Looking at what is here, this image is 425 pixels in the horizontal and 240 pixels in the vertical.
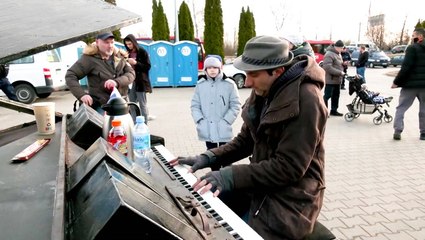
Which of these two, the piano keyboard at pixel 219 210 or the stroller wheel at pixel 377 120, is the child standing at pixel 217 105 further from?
the stroller wheel at pixel 377 120

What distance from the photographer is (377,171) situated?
4.71 meters

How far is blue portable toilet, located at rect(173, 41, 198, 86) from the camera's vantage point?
15.0 m

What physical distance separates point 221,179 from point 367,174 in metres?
3.53

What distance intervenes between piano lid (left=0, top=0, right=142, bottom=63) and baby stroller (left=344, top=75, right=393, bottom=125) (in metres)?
7.38

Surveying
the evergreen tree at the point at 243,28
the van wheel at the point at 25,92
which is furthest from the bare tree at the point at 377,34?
the van wheel at the point at 25,92

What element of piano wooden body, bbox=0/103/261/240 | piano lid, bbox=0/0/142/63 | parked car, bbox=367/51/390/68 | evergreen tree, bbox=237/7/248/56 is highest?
evergreen tree, bbox=237/7/248/56

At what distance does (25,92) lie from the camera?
37.6 feet

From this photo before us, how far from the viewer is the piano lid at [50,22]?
1.00 meters

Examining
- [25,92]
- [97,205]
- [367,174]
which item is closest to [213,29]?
[25,92]

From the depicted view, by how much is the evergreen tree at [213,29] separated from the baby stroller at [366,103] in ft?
45.9

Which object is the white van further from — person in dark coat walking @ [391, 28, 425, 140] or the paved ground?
person in dark coat walking @ [391, 28, 425, 140]

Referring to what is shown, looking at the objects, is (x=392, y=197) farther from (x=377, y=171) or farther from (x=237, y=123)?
(x=237, y=123)

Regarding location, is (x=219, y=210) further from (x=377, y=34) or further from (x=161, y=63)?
(x=377, y=34)

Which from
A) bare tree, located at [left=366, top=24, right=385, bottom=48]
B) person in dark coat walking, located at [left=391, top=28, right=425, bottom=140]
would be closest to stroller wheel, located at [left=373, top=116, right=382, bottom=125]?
person in dark coat walking, located at [left=391, top=28, right=425, bottom=140]
